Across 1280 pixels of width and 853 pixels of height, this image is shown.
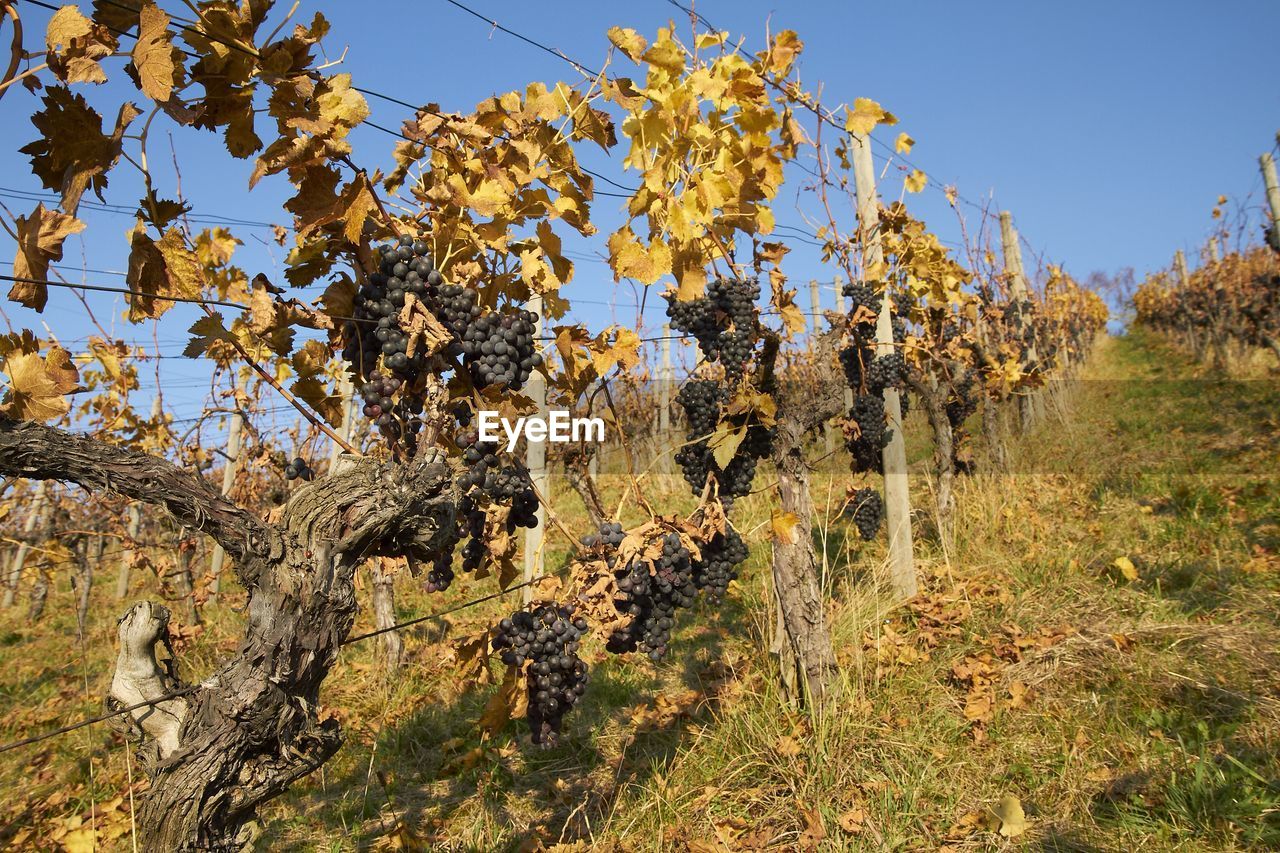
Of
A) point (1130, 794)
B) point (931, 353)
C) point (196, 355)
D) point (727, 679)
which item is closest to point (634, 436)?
point (931, 353)

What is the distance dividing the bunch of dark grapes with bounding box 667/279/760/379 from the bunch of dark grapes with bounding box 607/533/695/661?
123cm

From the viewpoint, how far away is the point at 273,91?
1918mm

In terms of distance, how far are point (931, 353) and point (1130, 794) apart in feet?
12.0

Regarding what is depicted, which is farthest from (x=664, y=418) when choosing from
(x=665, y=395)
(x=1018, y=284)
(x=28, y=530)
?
(x=28, y=530)

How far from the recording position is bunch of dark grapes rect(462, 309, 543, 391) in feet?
7.20

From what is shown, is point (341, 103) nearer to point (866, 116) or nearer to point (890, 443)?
point (866, 116)

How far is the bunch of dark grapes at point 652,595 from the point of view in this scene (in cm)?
264

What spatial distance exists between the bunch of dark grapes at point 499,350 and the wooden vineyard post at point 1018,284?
1029 centimetres

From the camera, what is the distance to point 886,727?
380 centimetres

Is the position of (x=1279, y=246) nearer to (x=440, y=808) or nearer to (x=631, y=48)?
(x=631, y=48)

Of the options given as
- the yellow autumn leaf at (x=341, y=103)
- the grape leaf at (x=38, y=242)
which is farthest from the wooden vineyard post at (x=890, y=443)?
the grape leaf at (x=38, y=242)

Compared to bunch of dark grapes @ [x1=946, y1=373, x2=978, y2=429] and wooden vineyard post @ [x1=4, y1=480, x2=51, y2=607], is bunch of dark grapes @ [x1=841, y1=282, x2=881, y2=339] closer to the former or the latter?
bunch of dark grapes @ [x1=946, y1=373, x2=978, y2=429]

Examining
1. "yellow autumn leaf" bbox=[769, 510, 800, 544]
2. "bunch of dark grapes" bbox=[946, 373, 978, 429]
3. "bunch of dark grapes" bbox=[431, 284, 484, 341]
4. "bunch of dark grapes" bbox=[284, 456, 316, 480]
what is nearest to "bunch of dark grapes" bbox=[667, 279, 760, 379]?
"yellow autumn leaf" bbox=[769, 510, 800, 544]

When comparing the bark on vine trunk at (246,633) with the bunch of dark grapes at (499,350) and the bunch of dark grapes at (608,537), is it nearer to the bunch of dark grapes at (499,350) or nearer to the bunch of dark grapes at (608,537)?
the bunch of dark grapes at (499,350)
